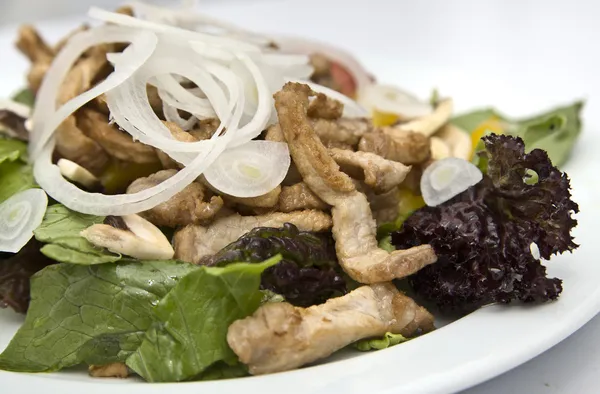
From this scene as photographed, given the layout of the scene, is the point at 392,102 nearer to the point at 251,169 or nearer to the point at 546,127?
the point at 546,127

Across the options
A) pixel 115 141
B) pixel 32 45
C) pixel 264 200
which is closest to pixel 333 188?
pixel 264 200

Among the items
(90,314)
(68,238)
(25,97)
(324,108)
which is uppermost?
(324,108)

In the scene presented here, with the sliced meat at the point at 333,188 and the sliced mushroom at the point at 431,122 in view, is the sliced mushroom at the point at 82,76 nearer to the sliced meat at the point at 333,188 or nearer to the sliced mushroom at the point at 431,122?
the sliced meat at the point at 333,188

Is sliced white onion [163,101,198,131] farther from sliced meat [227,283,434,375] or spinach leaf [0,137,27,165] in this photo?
sliced meat [227,283,434,375]

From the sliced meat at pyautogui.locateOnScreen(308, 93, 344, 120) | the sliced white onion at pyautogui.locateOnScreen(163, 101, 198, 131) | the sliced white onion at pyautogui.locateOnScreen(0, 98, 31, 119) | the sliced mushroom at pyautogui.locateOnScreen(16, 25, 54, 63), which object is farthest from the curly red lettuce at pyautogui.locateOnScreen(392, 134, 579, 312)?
the sliced mushroom at pyautogui.locateOnScreen(16, 25, 54, 63)

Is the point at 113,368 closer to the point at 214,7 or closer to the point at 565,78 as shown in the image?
the point at 565,78


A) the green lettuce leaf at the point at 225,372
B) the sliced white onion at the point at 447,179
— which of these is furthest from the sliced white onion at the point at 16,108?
the sliced white onion at the point at 447,179

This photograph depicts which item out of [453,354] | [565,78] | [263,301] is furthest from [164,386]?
[565,78]
